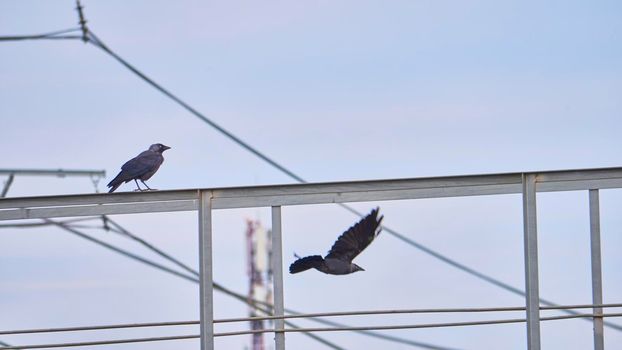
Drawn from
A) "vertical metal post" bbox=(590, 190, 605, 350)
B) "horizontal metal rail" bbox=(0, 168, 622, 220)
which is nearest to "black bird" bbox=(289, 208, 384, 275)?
"horizontal metal rail" bbox=(0, 168, 622, 220)

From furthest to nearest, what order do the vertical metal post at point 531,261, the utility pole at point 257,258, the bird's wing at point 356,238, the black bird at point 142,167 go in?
1. the utility pole at point 257,258
2. the black bird at point 142,167
3. the bird's wing at point 356,238
4. the vertical metal post at point 531,261

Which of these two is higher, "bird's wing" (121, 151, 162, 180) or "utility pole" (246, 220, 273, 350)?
"utility pole" (246, 220, 273, 350)

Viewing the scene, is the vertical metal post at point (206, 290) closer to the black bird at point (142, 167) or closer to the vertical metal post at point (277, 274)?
the vertical metal post at point (277, 274)

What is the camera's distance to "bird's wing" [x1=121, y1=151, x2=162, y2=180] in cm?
1479

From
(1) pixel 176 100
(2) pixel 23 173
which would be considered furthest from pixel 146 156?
(2) pixel 23 173

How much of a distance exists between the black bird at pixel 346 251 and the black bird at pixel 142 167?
2447 mm

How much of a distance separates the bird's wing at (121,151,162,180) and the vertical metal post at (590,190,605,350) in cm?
524

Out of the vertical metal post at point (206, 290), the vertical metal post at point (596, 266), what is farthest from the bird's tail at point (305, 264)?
the vertical metal post at point (596, 266)

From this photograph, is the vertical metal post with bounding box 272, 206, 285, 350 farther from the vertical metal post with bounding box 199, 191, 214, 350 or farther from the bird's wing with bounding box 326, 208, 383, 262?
the bird's wing with bounding box 326, 208, 383, 262

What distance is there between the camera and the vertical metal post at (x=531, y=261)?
11.3 m

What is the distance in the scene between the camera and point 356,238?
13.0m

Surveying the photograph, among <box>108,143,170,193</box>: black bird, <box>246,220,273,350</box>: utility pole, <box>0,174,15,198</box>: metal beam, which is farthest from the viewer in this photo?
<box>246,220,273,350</box>: utility pole

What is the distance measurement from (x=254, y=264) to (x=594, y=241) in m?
82.5

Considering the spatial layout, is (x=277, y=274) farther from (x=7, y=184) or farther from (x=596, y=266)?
(x=7, y=184)
